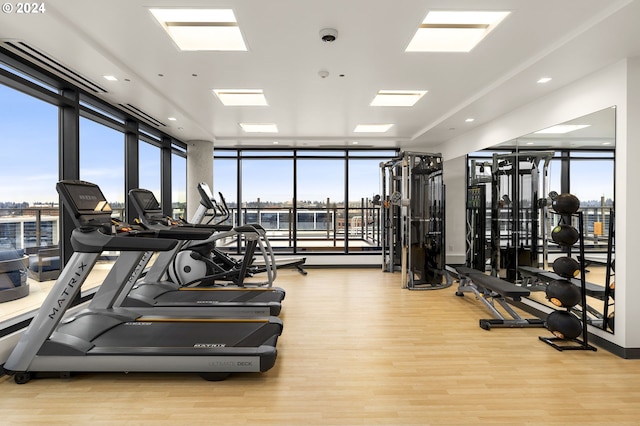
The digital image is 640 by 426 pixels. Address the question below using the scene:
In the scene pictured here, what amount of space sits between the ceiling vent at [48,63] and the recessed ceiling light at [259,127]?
95.7 inches

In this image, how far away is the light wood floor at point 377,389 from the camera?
2.24 m

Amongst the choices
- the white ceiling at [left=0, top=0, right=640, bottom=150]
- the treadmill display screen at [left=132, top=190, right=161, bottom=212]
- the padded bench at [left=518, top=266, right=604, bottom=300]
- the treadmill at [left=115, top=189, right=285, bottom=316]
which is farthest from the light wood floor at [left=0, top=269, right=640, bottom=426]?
the white ceiling at [left=0, top=0, right=640, bottom=150]

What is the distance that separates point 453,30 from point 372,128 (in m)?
3.48

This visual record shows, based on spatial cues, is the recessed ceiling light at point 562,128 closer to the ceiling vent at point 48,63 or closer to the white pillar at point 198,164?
the ceiling vent at point 48,63

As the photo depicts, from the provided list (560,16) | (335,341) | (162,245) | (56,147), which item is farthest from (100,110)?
(560,16)

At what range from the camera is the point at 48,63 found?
10.9 ft

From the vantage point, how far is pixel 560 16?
2578 millimetres

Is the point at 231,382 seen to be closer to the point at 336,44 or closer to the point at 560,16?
the point at 336,44

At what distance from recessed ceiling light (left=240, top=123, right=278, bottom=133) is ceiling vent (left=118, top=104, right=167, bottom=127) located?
1289mm

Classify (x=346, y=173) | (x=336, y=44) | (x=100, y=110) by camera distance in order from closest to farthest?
(x=336, y=44)
(x=100, y=110)
(x=346, y=173)

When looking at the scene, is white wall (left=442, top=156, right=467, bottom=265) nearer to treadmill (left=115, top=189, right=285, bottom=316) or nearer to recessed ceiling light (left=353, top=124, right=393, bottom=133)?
recessed ceiling light (left=353, top=124, right=393, bottom=133)

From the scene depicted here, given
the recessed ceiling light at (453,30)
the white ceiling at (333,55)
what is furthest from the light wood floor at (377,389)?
the recessed ceiling light at (453,30)

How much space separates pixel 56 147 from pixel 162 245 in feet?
7.87

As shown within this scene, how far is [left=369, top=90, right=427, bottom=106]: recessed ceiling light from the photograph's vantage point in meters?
4.53
